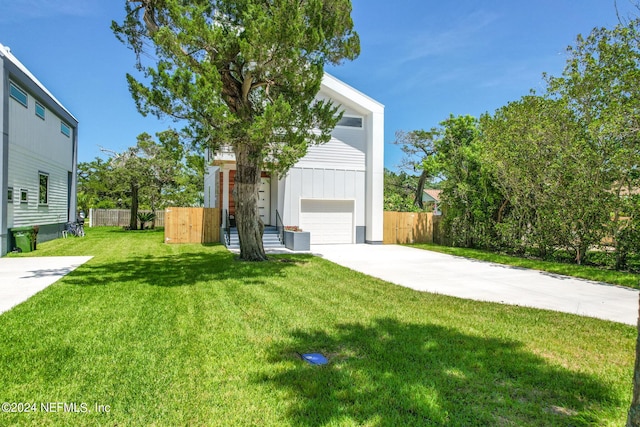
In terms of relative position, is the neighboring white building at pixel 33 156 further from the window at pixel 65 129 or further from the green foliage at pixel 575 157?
the green foliage at pixel 575 157

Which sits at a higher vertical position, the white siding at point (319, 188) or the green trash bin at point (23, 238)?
the white siding at point (319, 188)

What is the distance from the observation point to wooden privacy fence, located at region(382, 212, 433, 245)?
17.5m

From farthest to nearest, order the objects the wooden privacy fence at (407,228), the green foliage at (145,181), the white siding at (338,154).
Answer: the green foliage at (145,181) → the wooden privacy fence at (407,228) → the white siding at (338,154)

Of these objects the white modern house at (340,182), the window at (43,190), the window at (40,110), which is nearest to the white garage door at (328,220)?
the white modern house at (340,182)

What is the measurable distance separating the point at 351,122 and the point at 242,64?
Result: 8.72 meters

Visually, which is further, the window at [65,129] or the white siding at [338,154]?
the window at [65,129]

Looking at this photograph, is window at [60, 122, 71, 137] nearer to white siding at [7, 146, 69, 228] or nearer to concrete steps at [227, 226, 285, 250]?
white siding at [7, 146, 69, 228]

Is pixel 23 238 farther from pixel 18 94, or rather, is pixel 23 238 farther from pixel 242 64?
pixel 242 64

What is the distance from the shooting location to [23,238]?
11.6 m

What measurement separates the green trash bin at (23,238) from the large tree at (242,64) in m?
7.19

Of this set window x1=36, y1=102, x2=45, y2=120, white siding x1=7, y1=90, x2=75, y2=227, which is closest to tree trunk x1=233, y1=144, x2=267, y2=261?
white siding x1=7, y1=90, x2=75, y2=227

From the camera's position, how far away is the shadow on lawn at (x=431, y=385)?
2.57 m

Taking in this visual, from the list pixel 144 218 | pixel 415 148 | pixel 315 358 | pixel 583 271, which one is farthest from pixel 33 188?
pixel 415 148

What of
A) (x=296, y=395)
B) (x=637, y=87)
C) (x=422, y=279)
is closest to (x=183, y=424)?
(x=296, y=395)
